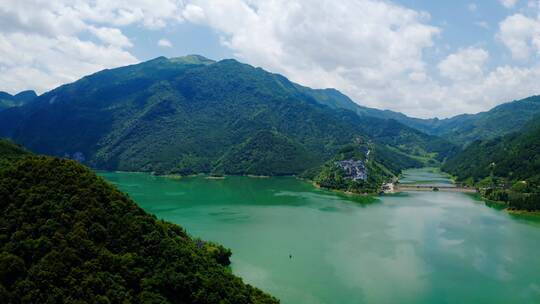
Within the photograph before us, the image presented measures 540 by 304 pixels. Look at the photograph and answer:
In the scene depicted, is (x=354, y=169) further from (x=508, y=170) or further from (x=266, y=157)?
(x=266, y=157)

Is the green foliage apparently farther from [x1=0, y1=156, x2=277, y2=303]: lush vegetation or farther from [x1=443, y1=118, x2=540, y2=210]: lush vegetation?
[x1=0, y1=156, x2=277, y2=303]: lush vegetation

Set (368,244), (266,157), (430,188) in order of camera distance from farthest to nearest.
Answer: (266,157), (430,188), (368,244)

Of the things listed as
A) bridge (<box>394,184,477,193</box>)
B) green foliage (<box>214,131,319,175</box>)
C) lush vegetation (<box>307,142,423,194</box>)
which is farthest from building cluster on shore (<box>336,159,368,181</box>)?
green foliage (<box>214,131,319,175</box>)

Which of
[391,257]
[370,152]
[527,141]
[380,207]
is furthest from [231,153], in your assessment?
[391,257]

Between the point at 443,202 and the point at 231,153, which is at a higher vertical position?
the point at 231,153

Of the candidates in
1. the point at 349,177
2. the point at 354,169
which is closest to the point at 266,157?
the point at 354,169

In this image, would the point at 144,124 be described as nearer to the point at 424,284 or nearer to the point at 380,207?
the point at 380,207

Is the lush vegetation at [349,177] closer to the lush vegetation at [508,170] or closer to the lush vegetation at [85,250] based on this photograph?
the lush vegetation at [508,170]
